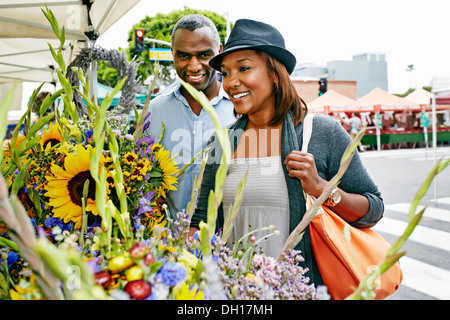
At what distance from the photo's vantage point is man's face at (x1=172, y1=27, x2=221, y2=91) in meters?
2.01

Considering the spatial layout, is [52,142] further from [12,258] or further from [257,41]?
[257,41]

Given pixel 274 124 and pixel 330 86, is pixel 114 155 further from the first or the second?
pixel 330 86

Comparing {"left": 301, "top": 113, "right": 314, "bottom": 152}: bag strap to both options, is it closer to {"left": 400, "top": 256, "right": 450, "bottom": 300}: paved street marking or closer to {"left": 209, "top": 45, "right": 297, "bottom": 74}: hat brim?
{"left": 209, "top": 45, "right": 297, "bottom": 74}: hat brim

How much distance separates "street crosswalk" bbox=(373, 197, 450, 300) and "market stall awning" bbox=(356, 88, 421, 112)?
43.9ft

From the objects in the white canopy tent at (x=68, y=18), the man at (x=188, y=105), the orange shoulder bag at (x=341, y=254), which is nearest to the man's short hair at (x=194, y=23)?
the man at (x=188, y=105)

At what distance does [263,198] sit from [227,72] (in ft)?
1.68

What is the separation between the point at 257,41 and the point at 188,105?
900mm

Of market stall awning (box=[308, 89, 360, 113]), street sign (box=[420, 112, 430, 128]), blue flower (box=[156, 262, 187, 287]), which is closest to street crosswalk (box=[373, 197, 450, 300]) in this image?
blue flower (box=[156, 262, 187, 287])

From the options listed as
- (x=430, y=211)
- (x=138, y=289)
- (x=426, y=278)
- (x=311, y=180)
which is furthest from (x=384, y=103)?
(x=138, y=289)

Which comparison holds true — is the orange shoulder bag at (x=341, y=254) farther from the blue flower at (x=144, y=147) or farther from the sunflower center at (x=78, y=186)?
the sunflower center at (x=78, y=186)

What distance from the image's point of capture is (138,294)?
1.64 feet

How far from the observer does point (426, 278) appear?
411cm

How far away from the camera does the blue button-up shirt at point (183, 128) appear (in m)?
2.03

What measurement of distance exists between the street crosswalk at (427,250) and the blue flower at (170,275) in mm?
2807
